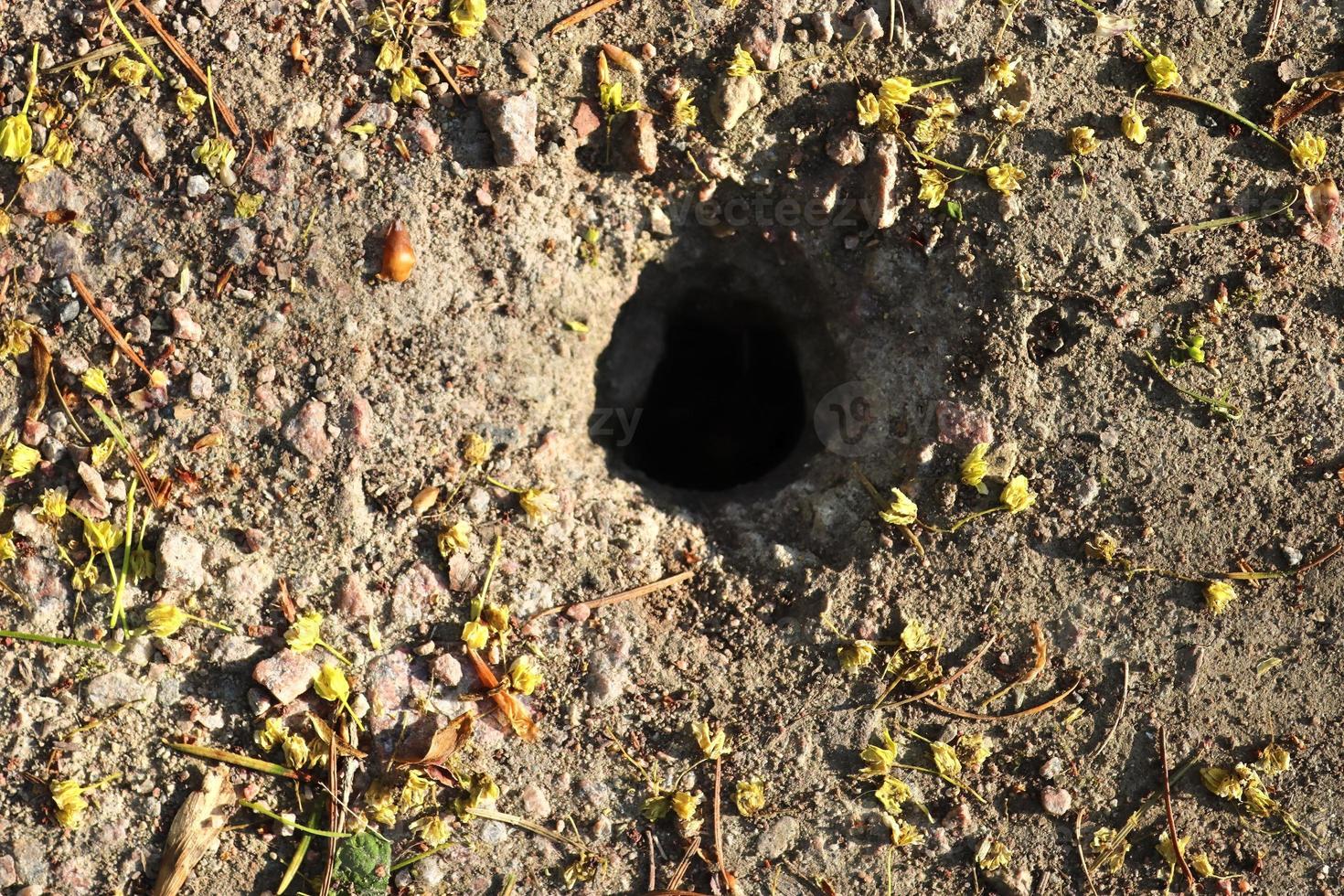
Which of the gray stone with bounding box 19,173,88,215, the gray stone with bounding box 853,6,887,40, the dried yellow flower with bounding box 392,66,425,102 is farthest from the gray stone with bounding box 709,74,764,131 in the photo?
the gray stone with bounding box 19,173,88,215

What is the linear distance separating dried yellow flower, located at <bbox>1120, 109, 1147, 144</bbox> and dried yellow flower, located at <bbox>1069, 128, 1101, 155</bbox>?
0.06 metres

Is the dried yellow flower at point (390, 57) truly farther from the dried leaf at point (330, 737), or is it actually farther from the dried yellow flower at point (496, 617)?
the dried leaf at point (330, 737)

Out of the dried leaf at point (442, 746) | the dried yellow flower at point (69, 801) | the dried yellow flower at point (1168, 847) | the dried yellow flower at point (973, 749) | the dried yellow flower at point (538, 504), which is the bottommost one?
the dried yellow flower at point (69, 801)

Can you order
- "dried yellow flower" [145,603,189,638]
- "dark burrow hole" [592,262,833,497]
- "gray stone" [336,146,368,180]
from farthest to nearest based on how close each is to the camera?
1. "dark burrow hole" [592,262,833,497]
2. "gray stone" [336,146,368,180]
3. "dried yellow flower" [145,603,189,638]

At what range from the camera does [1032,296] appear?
2229mm

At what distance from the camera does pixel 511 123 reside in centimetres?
217

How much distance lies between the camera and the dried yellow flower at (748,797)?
2189mm

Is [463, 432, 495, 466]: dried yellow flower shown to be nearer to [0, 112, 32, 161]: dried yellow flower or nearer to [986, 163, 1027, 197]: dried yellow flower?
[0, 112, 32, 161]: dried yellow flower

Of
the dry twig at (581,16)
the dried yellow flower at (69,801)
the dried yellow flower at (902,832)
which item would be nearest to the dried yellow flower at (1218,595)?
the dried yellow flower at (902,832)

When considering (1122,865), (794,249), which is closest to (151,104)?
(794,249)

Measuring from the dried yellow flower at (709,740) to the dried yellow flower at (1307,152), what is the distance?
1.76m

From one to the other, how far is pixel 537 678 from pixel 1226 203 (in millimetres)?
1807

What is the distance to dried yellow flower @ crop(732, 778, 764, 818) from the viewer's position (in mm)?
2189

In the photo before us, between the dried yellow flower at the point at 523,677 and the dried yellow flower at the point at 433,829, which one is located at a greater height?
the dried yellow flower at the point at 523,677
